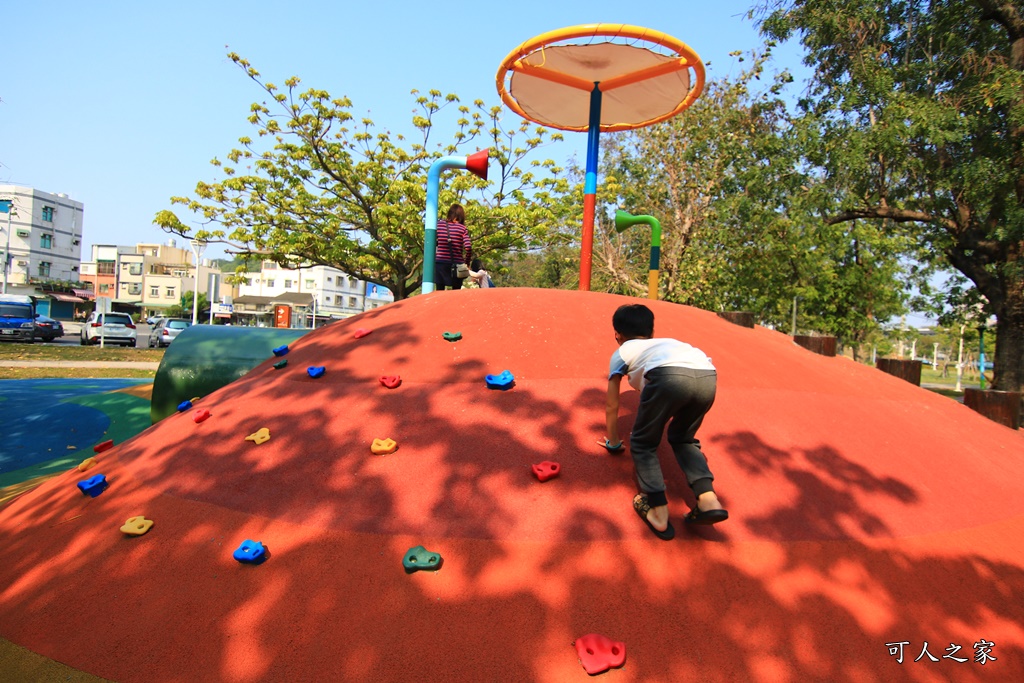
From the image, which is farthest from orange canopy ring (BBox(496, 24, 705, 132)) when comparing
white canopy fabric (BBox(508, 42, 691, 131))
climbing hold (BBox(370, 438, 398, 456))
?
climbing hold (BBox(370, 438, 398, 456))

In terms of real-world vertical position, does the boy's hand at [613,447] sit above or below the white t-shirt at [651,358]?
below

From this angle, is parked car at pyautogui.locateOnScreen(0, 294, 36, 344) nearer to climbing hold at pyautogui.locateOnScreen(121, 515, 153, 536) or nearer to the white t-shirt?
climbing hold at pyautogui.locateOnScreen(121, 515, 153, 536)

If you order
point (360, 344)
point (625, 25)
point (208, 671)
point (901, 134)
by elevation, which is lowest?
point (208, 671)

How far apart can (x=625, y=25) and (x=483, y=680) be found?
19.2ft

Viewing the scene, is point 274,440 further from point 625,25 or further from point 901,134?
point 901,134

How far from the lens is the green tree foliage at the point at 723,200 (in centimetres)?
1541

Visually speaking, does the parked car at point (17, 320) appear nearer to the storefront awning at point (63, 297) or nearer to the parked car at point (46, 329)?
the parked car at point (46, 329)

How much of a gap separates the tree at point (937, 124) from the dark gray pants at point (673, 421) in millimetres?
11822

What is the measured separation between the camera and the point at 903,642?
2574 millimetres

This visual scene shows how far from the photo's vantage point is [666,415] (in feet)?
9.91

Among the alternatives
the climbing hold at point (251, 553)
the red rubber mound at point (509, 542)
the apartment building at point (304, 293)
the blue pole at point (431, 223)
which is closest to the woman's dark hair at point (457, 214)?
the blue pole at point (431, 223)

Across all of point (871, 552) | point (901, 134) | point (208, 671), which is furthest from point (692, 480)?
point (901, 134)

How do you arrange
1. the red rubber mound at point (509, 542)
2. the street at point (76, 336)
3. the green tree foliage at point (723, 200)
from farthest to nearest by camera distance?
the street at point (76, 336)
the green tree foliage at point (723, 200)
the red rubber mound at point (509, 542)

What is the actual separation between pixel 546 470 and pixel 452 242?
4.20m
